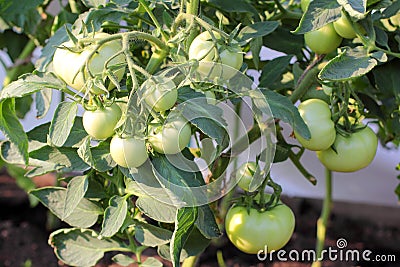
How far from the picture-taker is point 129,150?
33cm

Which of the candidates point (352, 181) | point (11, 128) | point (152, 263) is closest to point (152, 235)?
point (152, 263)

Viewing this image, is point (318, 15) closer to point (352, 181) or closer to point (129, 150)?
point (129, 150)

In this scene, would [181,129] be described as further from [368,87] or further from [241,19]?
[368,87]

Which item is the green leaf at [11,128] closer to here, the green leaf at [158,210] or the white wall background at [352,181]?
the green leaf at [158,210]

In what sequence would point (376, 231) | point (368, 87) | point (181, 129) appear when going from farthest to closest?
point (376, 231) → point (368, 87) → point (181, 129)

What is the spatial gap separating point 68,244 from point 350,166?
0.28 m

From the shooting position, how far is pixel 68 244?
541 millimetres

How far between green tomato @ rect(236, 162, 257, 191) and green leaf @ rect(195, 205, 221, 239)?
47 mm

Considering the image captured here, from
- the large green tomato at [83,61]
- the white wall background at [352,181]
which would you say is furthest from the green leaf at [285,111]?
the white wall background at [352,181]

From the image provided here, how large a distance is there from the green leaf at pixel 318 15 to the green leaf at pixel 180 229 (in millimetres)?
151

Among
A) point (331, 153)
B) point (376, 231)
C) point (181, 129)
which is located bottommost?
point (376, 231)

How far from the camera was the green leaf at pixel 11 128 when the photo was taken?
387mm

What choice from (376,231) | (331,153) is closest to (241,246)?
(331,153)

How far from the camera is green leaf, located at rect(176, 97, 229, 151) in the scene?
1.12 feet
